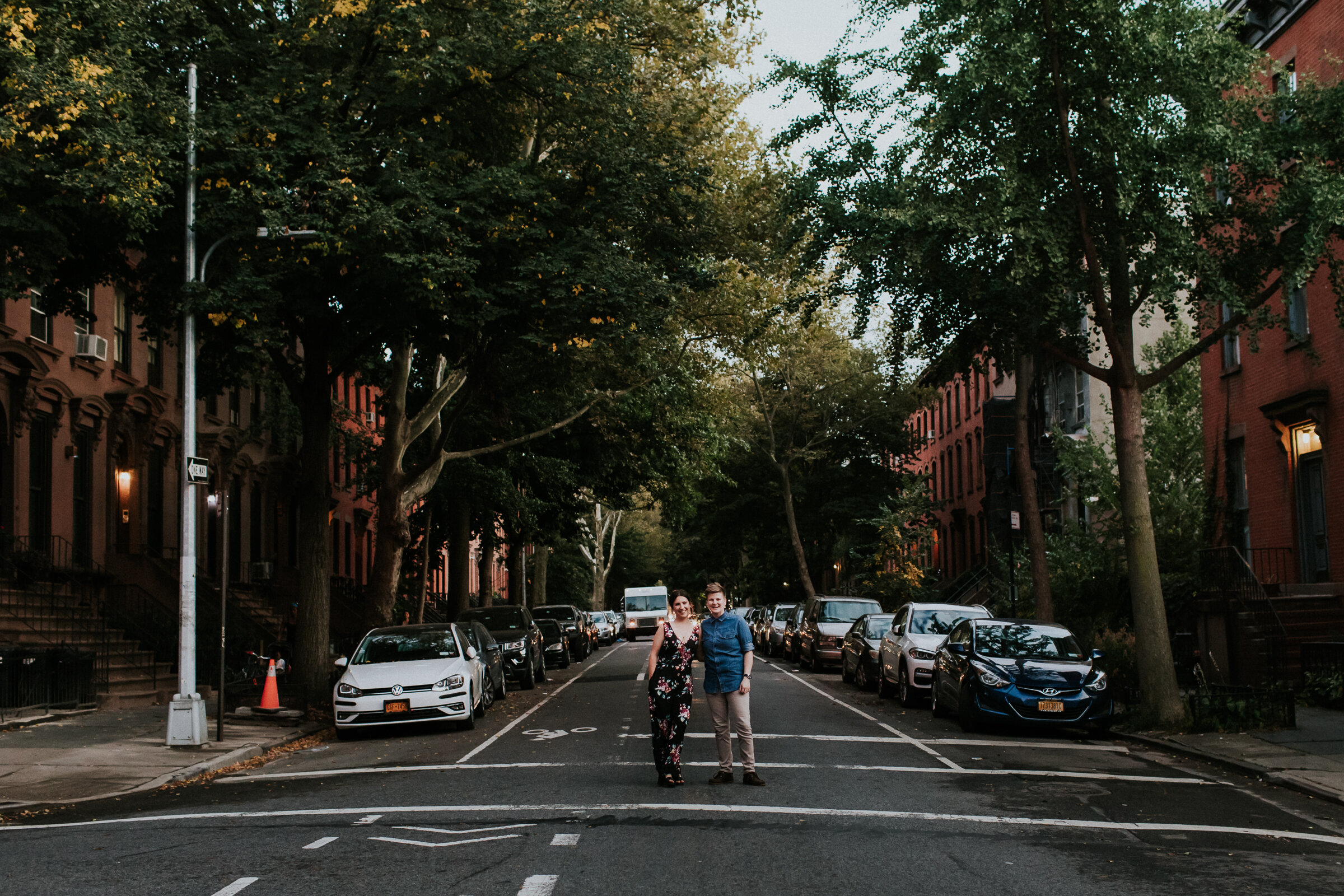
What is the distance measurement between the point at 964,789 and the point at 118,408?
68.6 ft

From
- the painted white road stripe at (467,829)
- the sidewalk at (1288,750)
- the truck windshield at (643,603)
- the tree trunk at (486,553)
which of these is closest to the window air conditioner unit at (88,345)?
the tree trunk at (486,553)

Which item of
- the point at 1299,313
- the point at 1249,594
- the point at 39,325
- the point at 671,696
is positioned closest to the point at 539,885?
the point at 671,696

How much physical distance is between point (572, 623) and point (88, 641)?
726 inches

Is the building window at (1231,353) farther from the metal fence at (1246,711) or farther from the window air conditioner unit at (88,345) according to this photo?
the window air conditioner unit at (88,345)

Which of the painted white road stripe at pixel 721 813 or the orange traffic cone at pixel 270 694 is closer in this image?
the painted white road stripe at pixel 721 813

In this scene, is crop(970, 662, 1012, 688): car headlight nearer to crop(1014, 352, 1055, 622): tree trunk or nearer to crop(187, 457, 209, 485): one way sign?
crop(1014, 352, 1055, 622): tree trunk

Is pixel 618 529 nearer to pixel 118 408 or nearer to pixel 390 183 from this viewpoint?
pixel 118 408

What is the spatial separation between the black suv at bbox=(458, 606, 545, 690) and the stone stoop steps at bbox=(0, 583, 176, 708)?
5381mm

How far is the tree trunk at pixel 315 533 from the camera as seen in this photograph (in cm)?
2052

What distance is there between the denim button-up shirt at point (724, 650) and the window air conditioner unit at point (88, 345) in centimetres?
1752

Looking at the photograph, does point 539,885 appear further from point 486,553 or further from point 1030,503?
point 486,553

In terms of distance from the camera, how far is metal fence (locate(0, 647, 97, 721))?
17.8m

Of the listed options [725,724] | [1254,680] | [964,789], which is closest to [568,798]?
[725,724]

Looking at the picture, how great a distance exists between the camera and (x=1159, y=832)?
30.0 feet
